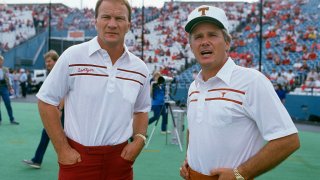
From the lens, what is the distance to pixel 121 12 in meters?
2.45

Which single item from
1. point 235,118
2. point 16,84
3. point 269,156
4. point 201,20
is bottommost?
point 16,84

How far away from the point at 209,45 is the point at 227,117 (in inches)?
14.5

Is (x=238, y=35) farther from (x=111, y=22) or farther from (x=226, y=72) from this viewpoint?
(x=226, y=72)

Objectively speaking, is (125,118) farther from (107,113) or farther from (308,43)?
(308,43)

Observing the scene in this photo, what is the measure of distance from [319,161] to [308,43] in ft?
51.1

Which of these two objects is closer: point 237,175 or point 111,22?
point 237,175

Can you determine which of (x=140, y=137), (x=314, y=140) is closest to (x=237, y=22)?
(x=314, y=140)

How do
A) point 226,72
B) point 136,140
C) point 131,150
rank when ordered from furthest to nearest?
point 136,140
point 131,150
point 226,72

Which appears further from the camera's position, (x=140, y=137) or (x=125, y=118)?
(x=140, y=137)

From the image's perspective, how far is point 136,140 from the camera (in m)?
2.67

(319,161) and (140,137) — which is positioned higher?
(140,137)

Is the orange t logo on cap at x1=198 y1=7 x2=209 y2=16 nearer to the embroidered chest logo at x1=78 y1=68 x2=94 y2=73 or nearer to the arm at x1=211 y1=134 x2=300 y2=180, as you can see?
the arm at x1=211 y1=134 x2=300 y2=180

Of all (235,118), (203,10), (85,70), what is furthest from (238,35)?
(235,118)

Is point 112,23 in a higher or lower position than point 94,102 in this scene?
higher
